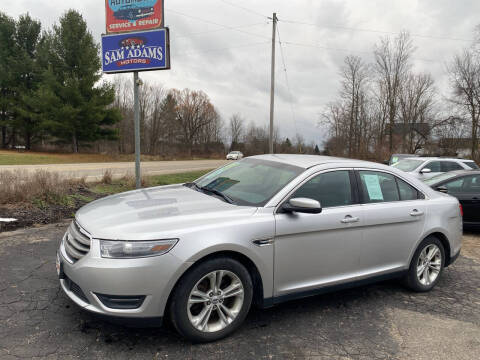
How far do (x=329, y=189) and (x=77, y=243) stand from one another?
2.45 metres

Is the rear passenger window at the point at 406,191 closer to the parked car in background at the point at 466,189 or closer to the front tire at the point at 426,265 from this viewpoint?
the front tire at the point at 426,265

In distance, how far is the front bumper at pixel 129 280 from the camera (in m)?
2.48

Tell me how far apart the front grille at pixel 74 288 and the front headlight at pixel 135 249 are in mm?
387

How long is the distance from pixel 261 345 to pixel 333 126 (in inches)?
1510

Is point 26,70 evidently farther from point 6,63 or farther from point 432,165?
point 432,165

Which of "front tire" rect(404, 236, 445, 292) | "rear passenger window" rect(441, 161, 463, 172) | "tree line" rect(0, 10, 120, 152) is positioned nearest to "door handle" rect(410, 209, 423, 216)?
"front tire" rect(404, 236, 445, 292)

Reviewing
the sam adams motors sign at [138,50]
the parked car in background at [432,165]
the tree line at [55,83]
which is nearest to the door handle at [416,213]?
the sam adams motors sign at [138,50]

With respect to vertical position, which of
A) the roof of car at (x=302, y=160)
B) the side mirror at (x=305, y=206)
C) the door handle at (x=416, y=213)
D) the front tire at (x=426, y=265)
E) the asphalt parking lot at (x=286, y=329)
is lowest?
the asphalt parking lot at (x=286, y=329)

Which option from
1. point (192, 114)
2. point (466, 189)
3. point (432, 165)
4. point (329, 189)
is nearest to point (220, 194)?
point (329, 189)

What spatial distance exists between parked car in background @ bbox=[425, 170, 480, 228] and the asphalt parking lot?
3358 millimetres

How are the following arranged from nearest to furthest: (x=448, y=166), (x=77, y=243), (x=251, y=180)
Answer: (x=77, y=243) < (x=251, y=180) < (x=448, y=166)

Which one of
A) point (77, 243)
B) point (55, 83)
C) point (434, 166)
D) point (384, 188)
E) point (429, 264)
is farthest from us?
point (55, 83)

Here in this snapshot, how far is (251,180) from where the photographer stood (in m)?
3.71

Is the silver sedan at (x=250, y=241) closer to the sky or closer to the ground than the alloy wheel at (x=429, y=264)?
closer to the sky
